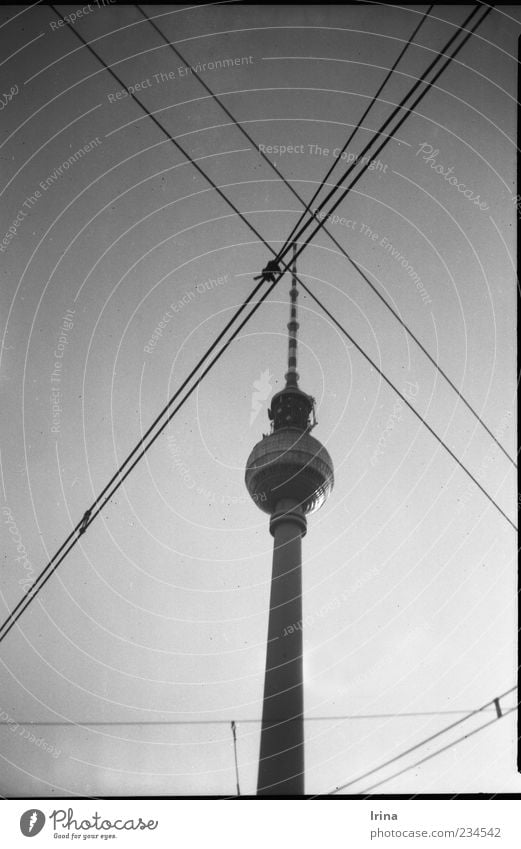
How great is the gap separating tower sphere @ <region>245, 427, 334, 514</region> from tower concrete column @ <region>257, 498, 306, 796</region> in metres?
1.07

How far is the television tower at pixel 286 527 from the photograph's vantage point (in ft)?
137

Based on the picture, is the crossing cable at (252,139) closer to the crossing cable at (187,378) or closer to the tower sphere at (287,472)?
the crossing cable at (187,378)

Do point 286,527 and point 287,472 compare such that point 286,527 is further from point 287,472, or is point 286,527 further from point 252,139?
point 252,139

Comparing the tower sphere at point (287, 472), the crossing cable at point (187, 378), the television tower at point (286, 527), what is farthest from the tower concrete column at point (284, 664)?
the crossing cable at point (187, 378)

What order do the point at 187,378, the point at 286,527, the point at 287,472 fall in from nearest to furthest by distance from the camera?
the point at 187,378 < the point at 286,527 < the point at 287,472

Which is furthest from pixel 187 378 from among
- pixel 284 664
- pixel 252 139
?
pixel 284 664

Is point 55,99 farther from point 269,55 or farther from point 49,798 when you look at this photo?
point 49,798

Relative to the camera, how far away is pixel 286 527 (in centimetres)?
4762

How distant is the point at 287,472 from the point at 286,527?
3472mm

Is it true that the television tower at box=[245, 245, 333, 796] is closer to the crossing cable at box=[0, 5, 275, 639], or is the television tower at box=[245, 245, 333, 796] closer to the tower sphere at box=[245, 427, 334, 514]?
the tower sphere at box=[245, 427, 334, 514]

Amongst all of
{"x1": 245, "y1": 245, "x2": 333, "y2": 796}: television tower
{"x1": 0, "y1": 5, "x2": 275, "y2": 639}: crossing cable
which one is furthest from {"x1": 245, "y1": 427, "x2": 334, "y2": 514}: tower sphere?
{"x1": 0, "y1": 5, "x2": 275, "y2": 639}: crossing cable
